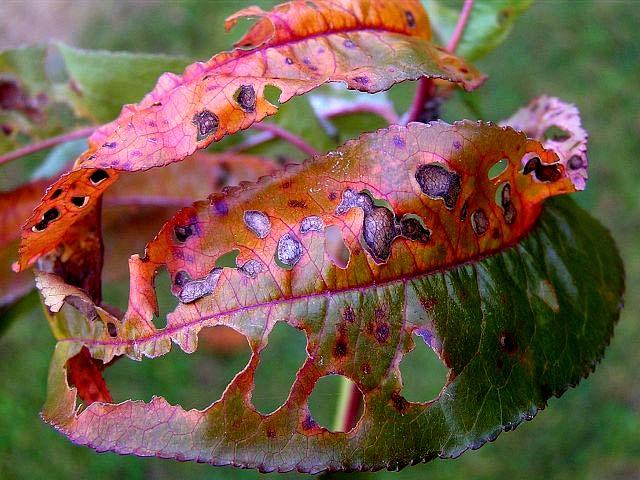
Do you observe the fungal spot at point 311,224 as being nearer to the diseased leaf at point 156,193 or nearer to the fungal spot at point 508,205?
the fungal spot at point 508,205

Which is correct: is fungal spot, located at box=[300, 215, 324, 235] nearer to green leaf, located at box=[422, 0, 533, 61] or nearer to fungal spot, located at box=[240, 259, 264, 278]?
fungal spot, located at box=[240, 259, 264, 278]

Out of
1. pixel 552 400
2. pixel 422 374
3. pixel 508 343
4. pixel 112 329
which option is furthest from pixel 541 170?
pixel 552 400

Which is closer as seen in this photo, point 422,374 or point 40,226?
point 40,226

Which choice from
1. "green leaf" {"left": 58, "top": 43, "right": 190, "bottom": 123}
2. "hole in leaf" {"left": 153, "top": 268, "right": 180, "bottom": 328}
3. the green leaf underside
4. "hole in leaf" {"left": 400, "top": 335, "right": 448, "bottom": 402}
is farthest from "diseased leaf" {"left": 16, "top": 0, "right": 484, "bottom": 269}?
"hole in leaf" {"left": 400, "top": 335, "right": 448, "bottom": 402}

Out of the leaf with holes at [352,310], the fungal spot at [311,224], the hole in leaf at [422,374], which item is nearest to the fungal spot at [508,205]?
the leaf with holes at [352,310]

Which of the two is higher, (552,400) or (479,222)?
(479,222)

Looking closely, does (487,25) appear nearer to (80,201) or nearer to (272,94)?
(272,94)
